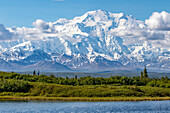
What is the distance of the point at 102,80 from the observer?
553 feet

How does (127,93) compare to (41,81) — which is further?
(41,81)

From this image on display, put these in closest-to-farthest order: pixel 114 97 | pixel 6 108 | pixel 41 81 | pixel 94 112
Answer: pixel 94 112
pixel 6 108
pixel 114 97
pixel 41 81

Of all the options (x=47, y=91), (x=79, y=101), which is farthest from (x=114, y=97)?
(x=47, y=91)

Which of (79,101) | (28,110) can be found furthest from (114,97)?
(28,110)

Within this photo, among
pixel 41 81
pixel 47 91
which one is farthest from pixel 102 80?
pixel 47 91

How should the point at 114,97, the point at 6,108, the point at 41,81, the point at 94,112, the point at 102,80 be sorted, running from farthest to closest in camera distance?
the point at 102,80 < the point at 41,81 < the point at 114,97 < the point at 6,108 < the point at 94,112

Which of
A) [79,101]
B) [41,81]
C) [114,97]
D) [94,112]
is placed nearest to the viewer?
[94,112]

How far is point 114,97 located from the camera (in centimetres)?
12938

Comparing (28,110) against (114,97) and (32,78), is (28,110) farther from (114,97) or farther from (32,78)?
(32,78)

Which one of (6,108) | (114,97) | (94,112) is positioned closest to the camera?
(94,112)

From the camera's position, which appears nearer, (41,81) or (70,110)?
(70,110)

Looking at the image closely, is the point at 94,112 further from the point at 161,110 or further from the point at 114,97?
the point at 114,97

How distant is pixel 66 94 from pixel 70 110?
39.2 m

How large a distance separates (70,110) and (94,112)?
751 cm
